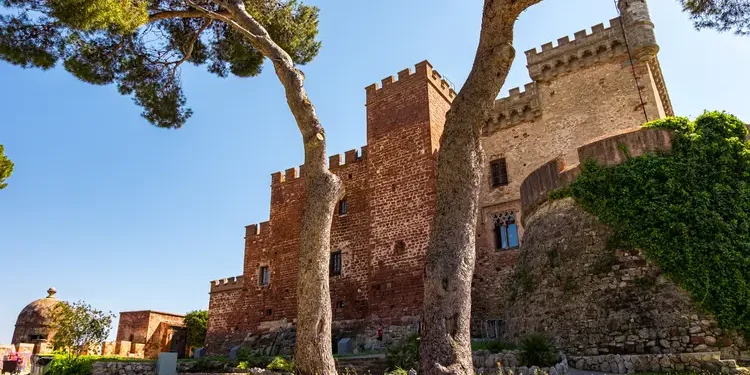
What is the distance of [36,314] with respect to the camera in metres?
24.3

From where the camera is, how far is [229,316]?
75.6ft

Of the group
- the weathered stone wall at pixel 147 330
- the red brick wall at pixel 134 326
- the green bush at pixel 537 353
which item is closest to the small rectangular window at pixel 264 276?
the weathered stone wall at pixel 147 330

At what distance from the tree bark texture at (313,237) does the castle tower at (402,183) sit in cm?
946

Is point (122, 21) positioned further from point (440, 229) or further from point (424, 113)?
point (424, 113)

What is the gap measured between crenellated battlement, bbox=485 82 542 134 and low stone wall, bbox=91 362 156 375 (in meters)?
14.4

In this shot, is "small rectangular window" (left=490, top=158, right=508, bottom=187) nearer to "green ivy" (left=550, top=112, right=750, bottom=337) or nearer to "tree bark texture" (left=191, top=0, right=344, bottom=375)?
"green ivy" (left=550, top=112, right=750, bottom=337)

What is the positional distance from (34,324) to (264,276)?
39.0ft

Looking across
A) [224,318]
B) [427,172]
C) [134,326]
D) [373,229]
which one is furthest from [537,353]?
[134,326]

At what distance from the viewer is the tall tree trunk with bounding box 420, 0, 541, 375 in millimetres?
5648

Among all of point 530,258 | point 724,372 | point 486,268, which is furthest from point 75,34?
point 724,372

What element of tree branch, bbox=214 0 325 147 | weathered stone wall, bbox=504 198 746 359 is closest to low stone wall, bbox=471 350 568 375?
weathered stone wall, bbox=504 198 746 359

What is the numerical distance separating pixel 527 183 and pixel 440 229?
6897 mm

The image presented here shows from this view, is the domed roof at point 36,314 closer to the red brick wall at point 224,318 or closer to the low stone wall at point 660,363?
the red brick wall at point 224,318

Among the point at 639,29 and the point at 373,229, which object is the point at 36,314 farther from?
the point at 639,29
